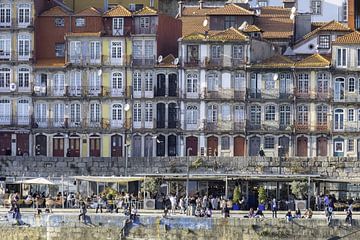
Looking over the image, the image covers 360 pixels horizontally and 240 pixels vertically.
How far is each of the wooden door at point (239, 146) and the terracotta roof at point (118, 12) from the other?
1000 cm

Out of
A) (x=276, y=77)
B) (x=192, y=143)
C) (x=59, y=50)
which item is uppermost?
(x=59, y=50)

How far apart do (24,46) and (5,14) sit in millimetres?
2267

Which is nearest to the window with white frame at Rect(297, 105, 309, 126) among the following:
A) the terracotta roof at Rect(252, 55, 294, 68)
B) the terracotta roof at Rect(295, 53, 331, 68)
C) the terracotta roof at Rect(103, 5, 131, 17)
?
the terracotta roof at Rect(295, 53, 331, 68)

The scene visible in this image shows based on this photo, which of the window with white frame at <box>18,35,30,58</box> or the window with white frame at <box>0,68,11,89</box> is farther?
the window with white frame at <box>18,35,30,58</box>

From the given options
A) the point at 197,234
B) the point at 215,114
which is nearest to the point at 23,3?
the point at 215,114

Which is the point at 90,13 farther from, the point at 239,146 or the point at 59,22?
the point at 239,146

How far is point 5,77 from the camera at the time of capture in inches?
3834

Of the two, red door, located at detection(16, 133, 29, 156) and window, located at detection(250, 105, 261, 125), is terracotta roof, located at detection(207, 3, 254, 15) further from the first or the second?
red door, located at detection(16, 133, 29, 156)

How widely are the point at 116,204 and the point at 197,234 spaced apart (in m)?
6.68

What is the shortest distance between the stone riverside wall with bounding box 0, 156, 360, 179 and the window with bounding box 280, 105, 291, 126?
17.8ft

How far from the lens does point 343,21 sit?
4195 inches

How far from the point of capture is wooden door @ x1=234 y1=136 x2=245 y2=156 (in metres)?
95.0

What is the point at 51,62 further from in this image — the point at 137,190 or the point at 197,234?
the point at 197,234

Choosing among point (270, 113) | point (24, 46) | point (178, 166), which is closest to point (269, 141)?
point (270, 113)
